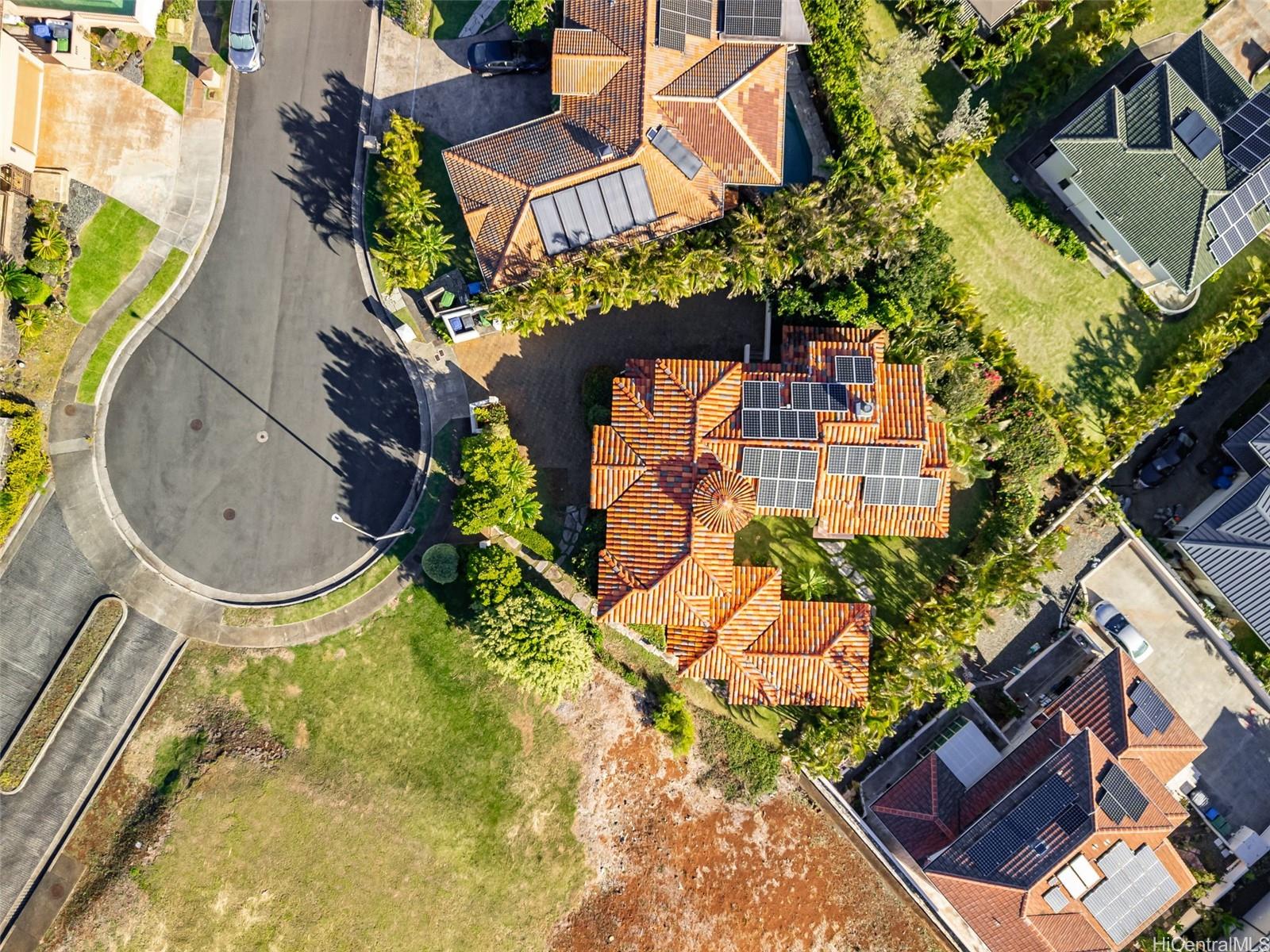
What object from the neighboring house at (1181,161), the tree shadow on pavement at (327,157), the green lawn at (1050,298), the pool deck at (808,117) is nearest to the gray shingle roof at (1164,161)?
the neighboring house at (1181,161)

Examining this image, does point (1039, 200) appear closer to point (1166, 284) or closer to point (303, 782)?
point (1166, 284)

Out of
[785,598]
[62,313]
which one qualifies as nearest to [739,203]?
[785,598]

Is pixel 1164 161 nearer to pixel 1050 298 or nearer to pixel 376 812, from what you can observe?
pixel 1050 298

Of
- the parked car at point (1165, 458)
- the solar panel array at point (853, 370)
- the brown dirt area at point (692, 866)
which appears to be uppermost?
the parked car at point (1165, 458)

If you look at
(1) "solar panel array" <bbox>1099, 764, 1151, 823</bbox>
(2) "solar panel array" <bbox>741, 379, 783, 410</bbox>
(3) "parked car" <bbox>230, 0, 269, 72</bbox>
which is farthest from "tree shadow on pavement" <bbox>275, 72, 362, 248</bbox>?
(1) "solar panel array" <bbox>1099, 764, 1151, 823</bbox>

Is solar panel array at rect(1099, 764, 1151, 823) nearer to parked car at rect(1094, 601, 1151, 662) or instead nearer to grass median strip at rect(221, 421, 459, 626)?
parked car at rect(1094, 601, 1151, 662)

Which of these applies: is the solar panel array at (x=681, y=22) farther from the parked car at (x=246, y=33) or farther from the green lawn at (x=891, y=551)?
the parked car at (x=246, y=33)
